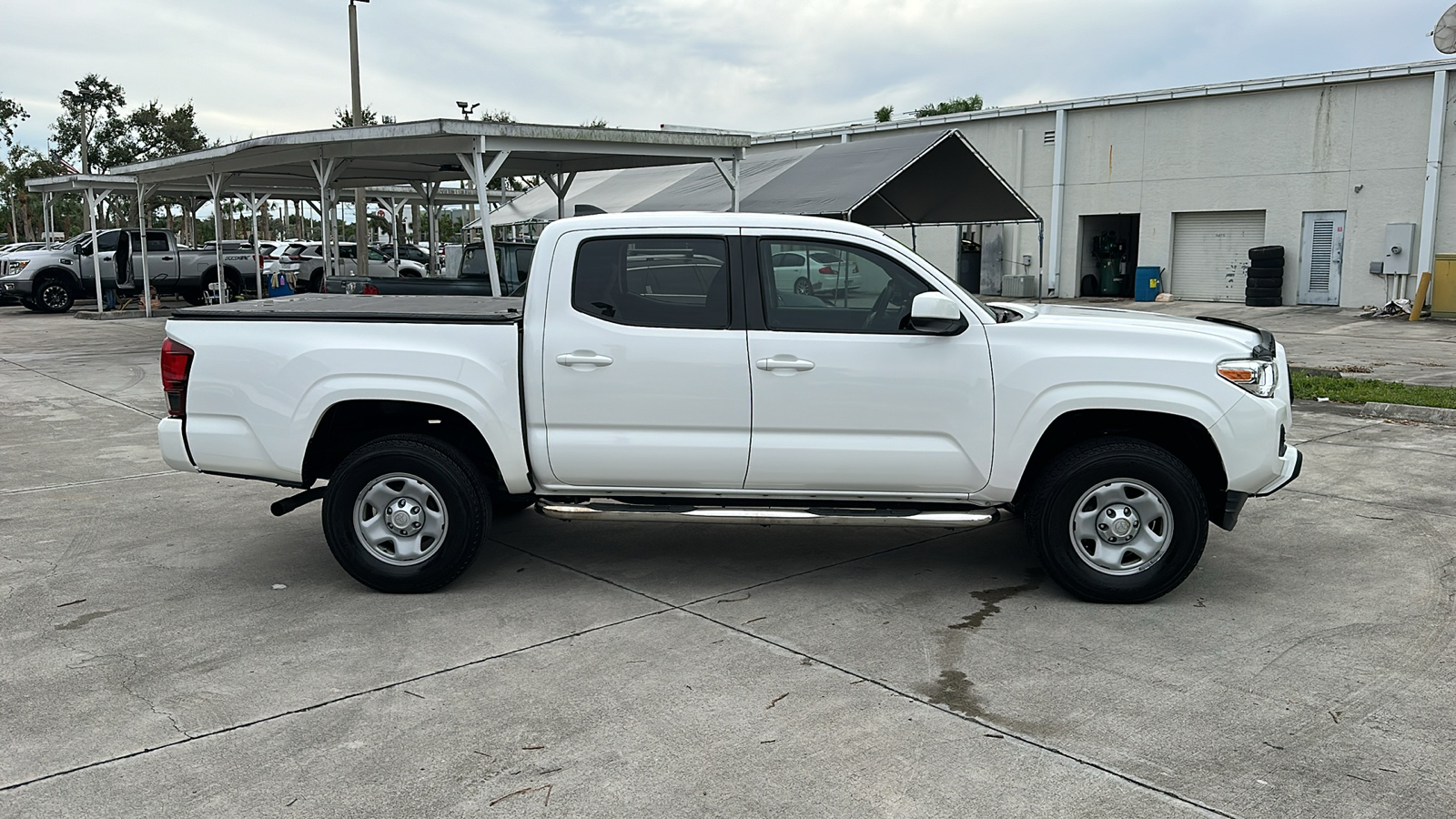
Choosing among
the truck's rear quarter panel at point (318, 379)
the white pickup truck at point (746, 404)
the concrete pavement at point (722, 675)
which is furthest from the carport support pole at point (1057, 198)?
the truck's rear quarter panel at point (318, 379)

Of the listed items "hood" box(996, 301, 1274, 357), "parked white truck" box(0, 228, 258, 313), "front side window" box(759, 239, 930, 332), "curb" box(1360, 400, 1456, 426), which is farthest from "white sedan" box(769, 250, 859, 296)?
"parked white truck" box(0, 228, 258, 313)

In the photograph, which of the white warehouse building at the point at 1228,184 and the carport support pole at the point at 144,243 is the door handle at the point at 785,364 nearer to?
the white warehouse building at the point at 1228,184

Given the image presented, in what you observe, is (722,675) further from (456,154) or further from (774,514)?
(456,154)

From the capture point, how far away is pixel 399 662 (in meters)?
4.66

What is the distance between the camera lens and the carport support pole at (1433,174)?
960 inches

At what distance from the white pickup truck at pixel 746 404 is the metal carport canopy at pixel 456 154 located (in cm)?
809

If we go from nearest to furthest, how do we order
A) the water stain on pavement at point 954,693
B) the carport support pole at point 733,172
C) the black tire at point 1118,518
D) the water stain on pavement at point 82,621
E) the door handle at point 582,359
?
the water stain on pavement at point 954,693
the water stain on pavement at point 82,621
the black tire at point 1118,518
the door handle at point 582,359
the carport support pole at point 733,172

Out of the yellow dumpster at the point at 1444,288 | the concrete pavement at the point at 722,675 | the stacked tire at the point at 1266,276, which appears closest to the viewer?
the concrete pavement at the point at 722,675

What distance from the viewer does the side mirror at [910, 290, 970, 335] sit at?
201 inches

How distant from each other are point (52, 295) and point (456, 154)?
1816cm

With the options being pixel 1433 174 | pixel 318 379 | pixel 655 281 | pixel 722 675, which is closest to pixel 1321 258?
pixel 1433 174

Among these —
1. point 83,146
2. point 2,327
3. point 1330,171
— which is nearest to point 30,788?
point 2,327

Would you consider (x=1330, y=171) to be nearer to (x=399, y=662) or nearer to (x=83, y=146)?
(x=399, y=662)

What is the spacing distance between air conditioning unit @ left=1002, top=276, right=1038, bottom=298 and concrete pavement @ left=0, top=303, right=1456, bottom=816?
2466 centimetres
